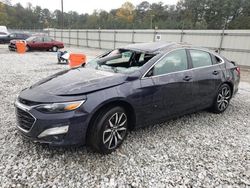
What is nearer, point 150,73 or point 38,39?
point 150,73

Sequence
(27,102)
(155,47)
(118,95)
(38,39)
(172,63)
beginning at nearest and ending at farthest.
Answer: (27,102)
(118,95)
(172,63)
(155,47)
(38,39)

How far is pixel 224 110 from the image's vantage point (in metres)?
4.66

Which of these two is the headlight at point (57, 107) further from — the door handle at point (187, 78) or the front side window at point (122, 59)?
the door handle at point (187, 78)

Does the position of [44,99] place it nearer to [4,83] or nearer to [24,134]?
[24,134]

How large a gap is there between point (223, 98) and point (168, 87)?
6.14ft

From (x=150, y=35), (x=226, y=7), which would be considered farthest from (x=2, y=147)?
(x=226, y=7)

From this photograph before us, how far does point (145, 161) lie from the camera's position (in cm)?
279

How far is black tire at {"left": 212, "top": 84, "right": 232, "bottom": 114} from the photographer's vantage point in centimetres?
440

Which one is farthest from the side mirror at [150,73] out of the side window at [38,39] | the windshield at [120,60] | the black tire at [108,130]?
the side window at [38,39]

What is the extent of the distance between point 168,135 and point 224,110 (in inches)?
75.4

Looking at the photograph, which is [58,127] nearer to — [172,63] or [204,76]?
[172,63]

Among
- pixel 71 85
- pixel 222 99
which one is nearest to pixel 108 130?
pixel 71 85

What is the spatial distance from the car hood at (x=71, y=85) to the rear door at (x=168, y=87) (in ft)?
1.58

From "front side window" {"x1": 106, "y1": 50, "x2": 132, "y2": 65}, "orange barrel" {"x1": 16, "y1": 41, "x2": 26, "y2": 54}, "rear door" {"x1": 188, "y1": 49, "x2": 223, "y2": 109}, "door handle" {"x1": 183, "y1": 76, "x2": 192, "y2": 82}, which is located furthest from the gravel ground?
"orange barrel" {"x1": 16, "y1": 41, "x2": 26, "y2": 54}
